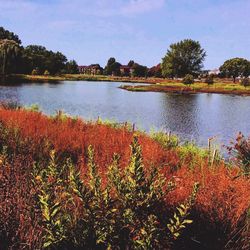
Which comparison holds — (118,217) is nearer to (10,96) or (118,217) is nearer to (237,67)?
(10,96)

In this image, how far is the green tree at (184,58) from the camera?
367 feet

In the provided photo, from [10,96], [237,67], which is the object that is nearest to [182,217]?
[10,96]

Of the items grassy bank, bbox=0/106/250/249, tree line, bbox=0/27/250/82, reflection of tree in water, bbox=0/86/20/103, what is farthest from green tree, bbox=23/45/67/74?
grassy bank, bbox=0/106/250/249

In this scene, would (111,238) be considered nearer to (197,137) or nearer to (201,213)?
(201,213)

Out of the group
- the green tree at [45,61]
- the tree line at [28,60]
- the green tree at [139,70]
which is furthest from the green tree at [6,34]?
the green tree at [139,70]

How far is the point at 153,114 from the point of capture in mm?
33906

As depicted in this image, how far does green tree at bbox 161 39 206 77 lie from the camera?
367 ft

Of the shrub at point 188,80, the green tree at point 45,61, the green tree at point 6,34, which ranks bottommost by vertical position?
the shrub at point 188,80

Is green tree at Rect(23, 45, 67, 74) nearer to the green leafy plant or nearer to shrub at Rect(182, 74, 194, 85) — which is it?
shrub at Rect(182, 74, 194, 85)

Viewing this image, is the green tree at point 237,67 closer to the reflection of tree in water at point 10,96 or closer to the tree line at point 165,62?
the tree line at point 165,62

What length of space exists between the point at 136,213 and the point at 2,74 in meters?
95.9

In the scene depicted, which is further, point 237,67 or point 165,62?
point 237,67

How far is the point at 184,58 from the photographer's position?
114m

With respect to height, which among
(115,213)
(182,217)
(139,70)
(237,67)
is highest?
(237,67)
